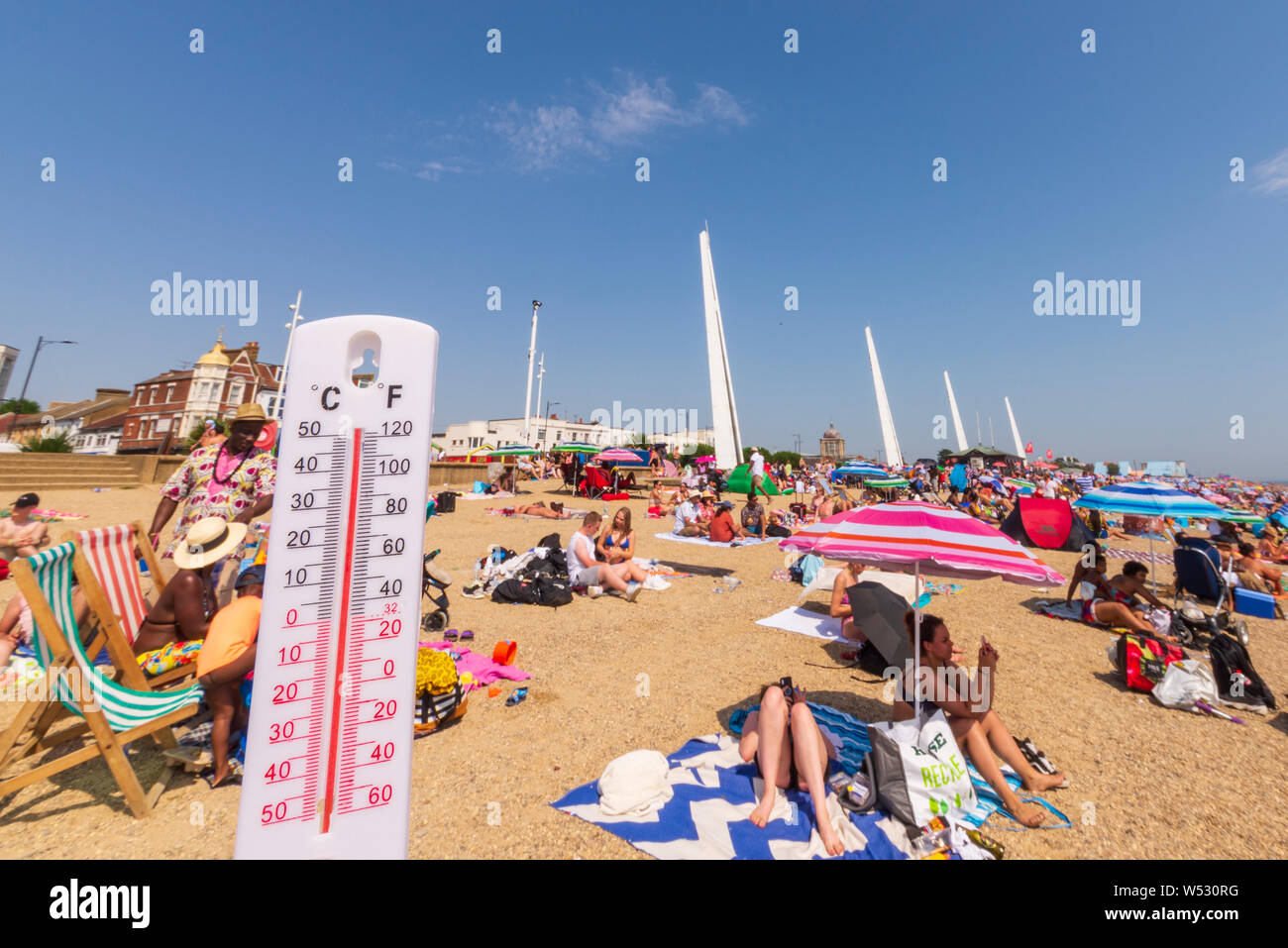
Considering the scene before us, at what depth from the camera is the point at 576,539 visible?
8.73 metres

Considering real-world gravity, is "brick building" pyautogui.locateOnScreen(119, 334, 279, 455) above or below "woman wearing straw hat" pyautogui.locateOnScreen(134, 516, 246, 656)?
above

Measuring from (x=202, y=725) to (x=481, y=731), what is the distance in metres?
2.09

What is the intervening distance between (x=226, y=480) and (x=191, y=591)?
1238mm

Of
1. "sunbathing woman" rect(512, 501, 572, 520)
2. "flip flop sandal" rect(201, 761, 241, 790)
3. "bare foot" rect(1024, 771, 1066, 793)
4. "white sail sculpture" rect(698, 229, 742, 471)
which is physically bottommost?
"bare foot" rect(1024, 771, 1066, 793)

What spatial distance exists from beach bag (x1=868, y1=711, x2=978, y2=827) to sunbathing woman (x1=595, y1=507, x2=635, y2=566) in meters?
5.61

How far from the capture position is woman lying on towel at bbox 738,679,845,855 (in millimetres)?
3133

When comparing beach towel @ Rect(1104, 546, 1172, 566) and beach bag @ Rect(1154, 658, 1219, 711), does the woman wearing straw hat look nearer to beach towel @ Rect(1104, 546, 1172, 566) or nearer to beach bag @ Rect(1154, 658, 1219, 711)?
beach bag @ Rect(1154, 658, 1219, 711)

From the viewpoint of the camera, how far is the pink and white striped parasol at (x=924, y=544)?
3473 millimetres

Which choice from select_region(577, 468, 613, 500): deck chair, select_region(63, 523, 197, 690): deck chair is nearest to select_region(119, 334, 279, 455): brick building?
select_region(577, 468, 613, 500): deck chair

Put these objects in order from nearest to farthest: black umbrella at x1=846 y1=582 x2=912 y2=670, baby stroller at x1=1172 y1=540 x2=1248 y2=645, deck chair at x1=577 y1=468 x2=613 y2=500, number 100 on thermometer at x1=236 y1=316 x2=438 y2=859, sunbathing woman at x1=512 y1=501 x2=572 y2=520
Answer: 1. number 100 on thermometer at x1=236 y1=316 x2=438 y2=859
2. black umbrella at x1=846 y1=582 x2=912 y2=670
3. baby stroller at x1=1172 y1=540 x2=1248 y2=645
4. sunbathing woman at x1=512 y1=501 x2=572 y2=520
5. deck chair at x1=577 y1=468 x2=613 y2=500

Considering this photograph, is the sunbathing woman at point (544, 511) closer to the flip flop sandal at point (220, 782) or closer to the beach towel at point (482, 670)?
the beach towel at point (482, 670)

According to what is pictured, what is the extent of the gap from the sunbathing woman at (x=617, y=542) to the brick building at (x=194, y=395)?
188ft
